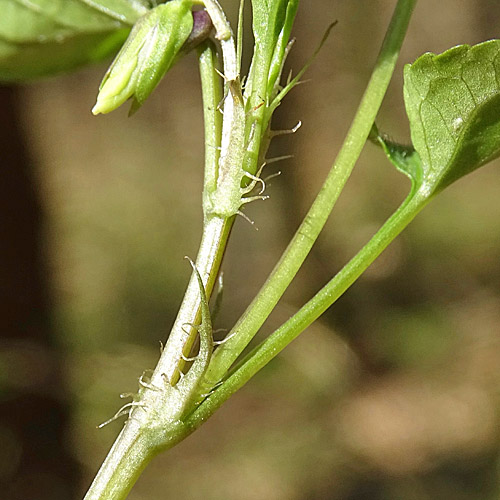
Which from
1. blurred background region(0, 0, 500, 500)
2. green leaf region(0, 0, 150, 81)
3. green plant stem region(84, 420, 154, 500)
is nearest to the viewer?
green plant stem region(84, 420, 154, 500)

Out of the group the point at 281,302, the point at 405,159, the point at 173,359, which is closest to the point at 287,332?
the point at 173,359

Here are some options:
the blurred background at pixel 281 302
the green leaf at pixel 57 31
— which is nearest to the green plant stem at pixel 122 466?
the green leaf at pixel 57 31

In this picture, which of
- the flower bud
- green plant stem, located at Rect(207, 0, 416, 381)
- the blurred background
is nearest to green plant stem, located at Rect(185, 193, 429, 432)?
green plant stem, located at Rect(207, 0, 416, 381)

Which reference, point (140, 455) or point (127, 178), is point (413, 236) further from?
point (140, 455)

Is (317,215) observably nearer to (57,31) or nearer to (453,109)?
(453,109)

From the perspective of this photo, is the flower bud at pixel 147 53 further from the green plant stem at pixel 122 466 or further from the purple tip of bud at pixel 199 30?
the green plant stem at pixel 122 466

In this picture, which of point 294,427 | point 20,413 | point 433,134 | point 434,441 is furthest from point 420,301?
point 433,134

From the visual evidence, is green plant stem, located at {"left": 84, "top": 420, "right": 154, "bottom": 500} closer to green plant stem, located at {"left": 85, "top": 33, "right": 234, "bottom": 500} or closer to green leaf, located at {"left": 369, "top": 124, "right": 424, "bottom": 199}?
green plant stem, located at {"left": 85, "top": 33, "right": 234, "bottom": 500}
